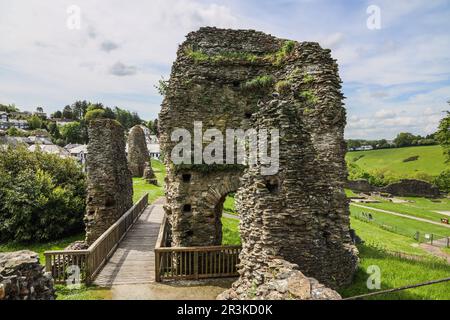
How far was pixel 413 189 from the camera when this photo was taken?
1869 inches

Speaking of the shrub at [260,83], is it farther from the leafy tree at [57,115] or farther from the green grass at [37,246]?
the leafy tree at [57,115]

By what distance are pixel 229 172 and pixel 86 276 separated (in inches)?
230

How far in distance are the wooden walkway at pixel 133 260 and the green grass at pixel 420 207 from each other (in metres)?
31.6

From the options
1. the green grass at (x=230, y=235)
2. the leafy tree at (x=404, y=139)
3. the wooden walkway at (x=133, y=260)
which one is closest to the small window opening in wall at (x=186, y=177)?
the wooden walkway at (x=133, y=260)

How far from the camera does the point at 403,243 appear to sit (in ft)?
66.7

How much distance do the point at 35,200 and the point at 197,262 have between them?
11.1 m

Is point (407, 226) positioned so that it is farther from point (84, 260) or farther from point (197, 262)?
point (84, 260)

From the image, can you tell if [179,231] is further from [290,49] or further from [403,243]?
[403,243]

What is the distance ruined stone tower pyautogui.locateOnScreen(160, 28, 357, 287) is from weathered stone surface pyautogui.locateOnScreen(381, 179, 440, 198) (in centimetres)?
4702

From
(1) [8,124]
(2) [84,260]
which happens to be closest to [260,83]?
(2) [84,260]

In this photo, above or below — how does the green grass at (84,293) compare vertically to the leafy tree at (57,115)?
below

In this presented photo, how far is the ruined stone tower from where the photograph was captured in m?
6.34

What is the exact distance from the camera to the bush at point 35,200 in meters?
15.3

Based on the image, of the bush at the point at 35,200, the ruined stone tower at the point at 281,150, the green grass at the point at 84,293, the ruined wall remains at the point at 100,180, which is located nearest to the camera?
the ruined stone tower at the point at 281,150
